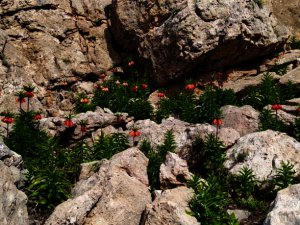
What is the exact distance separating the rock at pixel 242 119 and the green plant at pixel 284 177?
3446mm

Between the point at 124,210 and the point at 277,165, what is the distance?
4.47 meters

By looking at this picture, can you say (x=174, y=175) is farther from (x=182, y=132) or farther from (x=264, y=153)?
(x=182, y=132)

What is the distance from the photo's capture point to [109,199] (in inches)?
365

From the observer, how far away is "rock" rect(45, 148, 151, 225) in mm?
8992

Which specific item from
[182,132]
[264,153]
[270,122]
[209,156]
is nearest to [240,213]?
[264,153]

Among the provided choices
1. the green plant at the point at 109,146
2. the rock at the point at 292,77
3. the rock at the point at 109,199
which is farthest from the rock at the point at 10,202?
the rock at the point at 292,77

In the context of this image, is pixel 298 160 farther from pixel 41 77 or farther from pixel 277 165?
pixel 41 77

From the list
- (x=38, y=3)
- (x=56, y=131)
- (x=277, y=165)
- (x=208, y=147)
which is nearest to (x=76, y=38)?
(x=38, y=3)

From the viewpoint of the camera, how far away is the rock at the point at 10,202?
8117 millimetres

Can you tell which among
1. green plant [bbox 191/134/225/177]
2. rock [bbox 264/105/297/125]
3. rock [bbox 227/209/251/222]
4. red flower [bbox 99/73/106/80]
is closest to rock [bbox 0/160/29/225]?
rock [bbox 227/209/251/222]

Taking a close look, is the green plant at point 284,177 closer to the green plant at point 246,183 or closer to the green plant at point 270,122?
the green plant at point 246,183

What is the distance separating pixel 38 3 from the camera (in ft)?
70.7

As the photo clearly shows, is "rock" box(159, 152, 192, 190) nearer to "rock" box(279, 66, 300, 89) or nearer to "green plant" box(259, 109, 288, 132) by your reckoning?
"green plant" box(259, 109, 288, 132)

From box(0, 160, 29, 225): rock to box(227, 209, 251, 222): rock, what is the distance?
4772mm
